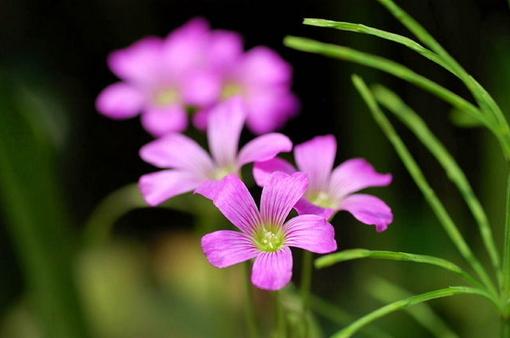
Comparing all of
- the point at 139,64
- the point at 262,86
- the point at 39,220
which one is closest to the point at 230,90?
the point at 262,86

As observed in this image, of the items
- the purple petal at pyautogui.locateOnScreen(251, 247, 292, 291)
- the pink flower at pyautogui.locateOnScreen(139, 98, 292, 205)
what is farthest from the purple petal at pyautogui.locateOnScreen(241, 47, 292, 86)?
the purple petal at pyautogui.locateOnScreen(251, 247, 292, 291)

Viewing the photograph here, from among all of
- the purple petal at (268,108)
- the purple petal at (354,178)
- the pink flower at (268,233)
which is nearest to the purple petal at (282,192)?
the pink flower at (268,233)

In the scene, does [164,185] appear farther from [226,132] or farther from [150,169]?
[150,169]

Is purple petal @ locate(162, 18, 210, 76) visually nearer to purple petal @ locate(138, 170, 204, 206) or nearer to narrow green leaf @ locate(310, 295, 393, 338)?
narrow green leaf @ locate(310, 295, 393, 338)

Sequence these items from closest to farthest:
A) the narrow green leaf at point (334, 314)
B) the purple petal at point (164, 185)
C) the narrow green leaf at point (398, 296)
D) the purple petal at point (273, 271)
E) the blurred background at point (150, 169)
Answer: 1. the purple petal at point (273, 271)
2. the purple petal at point (164, 185)
3. the narrow green leaf at point (334, 314)
4. the narrow green leaf at point (398, 296)
5. the blurred background at point (150, 169)

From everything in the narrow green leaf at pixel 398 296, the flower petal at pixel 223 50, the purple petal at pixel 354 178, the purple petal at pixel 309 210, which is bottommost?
the narrow green leaf at pixel 398 296

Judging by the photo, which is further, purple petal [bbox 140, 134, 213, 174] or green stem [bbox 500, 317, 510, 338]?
purple petal [bbox 140, 134, 213, 174]

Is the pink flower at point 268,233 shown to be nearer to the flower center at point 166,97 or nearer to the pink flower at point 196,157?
the pink flower at point 196,157
